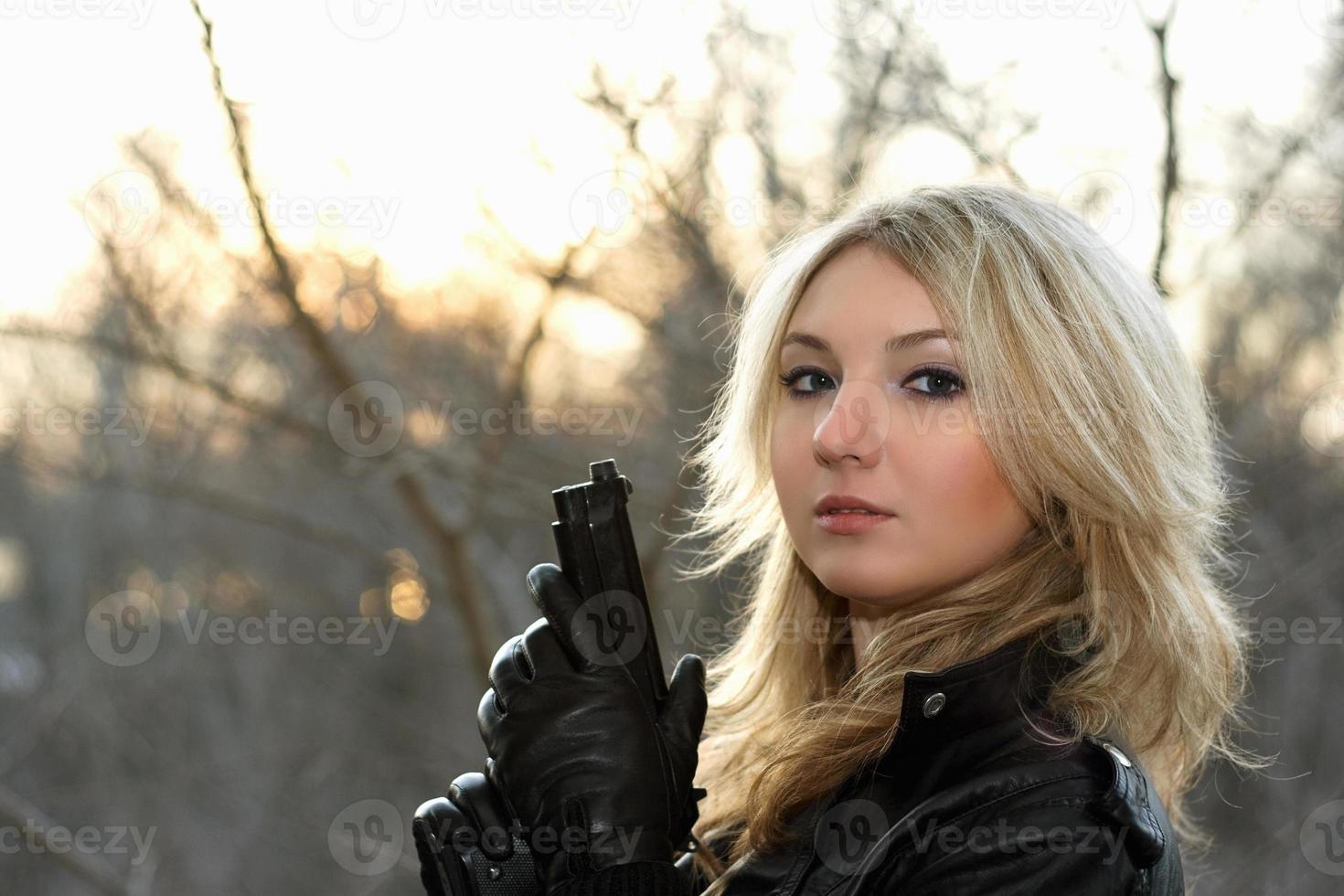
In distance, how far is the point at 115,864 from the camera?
20.4 feet

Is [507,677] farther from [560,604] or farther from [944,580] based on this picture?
[944,580]

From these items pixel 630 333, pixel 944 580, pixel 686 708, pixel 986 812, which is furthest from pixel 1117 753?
pixel 630 333

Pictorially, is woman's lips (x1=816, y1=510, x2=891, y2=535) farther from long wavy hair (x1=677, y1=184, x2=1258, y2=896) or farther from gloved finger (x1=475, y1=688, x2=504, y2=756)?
gloved finger (x1=475, y1=688, x2=504, y2=756)

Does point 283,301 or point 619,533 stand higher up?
point 283,301

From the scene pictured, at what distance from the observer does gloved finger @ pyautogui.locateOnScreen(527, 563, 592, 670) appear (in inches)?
64.6

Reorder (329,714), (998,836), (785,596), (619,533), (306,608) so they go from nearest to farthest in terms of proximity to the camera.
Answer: (998,836) → (619,533) → (785,596) → (306,608) → (329,714)

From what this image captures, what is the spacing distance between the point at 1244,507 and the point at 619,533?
9.74 ft

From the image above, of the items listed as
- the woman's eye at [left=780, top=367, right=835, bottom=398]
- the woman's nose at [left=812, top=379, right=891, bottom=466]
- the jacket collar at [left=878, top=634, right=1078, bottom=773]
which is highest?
the woman's eye at [left=780, top=367, right=835, bottom=398]

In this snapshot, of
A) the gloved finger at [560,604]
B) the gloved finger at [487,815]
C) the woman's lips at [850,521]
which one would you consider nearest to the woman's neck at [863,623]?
the woman's lips at [850,521]

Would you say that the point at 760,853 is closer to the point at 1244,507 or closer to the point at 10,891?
the point at 1244,507

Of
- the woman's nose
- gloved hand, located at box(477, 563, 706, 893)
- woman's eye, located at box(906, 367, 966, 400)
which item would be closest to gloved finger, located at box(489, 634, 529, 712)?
gloved hand, located at box(477, 563, 706, 893)

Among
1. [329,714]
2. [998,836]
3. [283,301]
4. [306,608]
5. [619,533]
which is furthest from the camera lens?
[329,714]

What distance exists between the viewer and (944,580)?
66.4 inches

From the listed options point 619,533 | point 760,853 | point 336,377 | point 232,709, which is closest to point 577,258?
point 336,377
